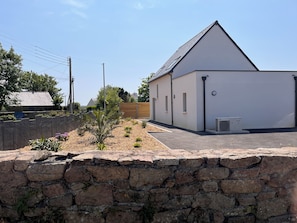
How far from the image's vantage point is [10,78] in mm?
25969

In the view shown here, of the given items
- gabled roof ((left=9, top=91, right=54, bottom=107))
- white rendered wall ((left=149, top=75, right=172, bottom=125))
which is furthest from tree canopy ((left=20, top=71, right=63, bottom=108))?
white rendered wall ((left=149, top=75, right=172, bottom=125))

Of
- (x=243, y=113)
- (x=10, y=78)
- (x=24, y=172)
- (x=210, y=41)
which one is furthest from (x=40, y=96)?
(x=24, y=172)

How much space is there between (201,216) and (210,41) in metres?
15.6

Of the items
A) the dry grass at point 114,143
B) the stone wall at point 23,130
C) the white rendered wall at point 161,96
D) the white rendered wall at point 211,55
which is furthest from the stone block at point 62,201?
the white rendered wall at point 161,96

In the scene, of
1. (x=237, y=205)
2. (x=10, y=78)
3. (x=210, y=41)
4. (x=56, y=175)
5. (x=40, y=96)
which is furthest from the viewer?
(x=40, y=96)

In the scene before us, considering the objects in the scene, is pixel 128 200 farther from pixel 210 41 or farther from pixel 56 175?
pixel 210 41

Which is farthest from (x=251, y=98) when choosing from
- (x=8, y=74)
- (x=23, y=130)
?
(x=8, y=74)

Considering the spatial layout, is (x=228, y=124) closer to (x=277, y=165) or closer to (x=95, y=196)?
(x=277, y=165)

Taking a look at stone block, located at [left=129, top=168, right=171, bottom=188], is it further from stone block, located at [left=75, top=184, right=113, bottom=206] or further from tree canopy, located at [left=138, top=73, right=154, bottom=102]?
tree canopy, located at [left=138, top=73, right=154, bottom=102]

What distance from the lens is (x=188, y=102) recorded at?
13.6 metres

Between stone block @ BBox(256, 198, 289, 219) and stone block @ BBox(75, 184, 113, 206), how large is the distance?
1.69m

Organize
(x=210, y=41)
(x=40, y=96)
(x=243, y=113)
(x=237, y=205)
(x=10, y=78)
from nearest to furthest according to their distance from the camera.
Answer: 1. (x=237, y=205)
2. (x=243, y=113)
3. (x=210, y=41)
4. (x=10, y=78)
5. (x=40, y=96)

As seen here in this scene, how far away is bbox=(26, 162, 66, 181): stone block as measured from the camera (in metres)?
2.50

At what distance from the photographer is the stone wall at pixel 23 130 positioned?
753 centimetres
